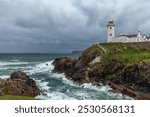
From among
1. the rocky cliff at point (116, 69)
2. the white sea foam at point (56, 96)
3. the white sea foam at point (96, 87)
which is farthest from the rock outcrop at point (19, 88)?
the rocky cliff at point (116, 69)

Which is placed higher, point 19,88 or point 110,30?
point 110,30

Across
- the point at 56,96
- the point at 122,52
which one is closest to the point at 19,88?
the point at 56,96

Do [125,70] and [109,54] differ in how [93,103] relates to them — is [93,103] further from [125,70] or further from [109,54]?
[109,54]


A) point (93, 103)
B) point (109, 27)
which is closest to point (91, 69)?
point (109, 27)

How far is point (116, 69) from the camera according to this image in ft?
131

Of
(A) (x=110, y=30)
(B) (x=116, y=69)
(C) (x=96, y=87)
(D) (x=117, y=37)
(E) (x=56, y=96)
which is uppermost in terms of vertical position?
(A) (x=110, y=30)

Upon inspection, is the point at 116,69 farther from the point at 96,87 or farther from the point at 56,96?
the point at 56,96

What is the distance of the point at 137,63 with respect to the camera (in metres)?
37.4

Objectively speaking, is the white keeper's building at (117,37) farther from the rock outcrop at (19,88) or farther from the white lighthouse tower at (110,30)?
the rock outcrop at (19,88)

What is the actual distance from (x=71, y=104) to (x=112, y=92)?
23.0 metres

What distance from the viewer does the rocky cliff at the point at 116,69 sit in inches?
1271

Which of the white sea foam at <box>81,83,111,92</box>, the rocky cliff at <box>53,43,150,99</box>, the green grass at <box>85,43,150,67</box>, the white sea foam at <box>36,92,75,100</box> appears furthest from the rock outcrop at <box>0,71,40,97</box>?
the green grass at <box>85,43,150,67</box>

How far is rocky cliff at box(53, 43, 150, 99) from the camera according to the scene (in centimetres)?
3229

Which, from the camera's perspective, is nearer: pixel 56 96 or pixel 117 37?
pixel 56 96
